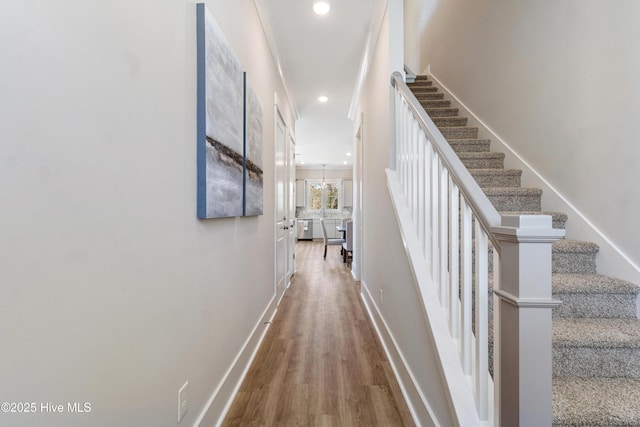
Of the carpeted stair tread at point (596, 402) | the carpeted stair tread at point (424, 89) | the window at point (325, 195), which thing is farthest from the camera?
the window at point (325, 195)

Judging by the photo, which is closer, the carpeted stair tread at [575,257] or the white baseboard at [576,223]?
the white baseboard at [576,223]

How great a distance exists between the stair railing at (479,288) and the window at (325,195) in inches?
350

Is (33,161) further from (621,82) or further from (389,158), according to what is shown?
(621,82)

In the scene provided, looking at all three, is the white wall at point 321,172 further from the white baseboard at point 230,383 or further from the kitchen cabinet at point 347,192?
the white baseboard at point 230,383

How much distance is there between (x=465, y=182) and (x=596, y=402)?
956 millimetres

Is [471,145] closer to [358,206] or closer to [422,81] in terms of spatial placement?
[358,206]

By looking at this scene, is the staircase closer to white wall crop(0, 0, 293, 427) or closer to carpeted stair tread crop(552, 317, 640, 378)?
carpeted stair tread crop(552, 317, 640, 378)

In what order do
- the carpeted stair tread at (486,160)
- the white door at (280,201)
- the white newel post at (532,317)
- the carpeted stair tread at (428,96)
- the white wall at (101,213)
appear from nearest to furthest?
the white wall at (101,213), the white newel post at (532,317), the carpeted stair tread at (486,160), the white door at (280,201), the carpeted stair tread at (428,96)

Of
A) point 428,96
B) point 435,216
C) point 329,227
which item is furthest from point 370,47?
point 329,227

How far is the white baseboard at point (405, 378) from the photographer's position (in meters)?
1.39

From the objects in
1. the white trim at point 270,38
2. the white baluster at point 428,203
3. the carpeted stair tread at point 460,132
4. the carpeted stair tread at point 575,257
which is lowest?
the carpeted stair tread at point 575,257

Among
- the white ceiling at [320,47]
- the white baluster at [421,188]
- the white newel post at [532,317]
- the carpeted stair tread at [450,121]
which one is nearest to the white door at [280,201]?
the white ceiling at [320,47]

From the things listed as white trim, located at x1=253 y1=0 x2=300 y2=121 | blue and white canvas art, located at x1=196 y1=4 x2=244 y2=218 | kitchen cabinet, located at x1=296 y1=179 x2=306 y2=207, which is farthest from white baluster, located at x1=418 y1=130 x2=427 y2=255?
kitchen cabinet, located at x1=296 y1=179 x2=306 y2=207

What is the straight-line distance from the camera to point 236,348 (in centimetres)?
178
